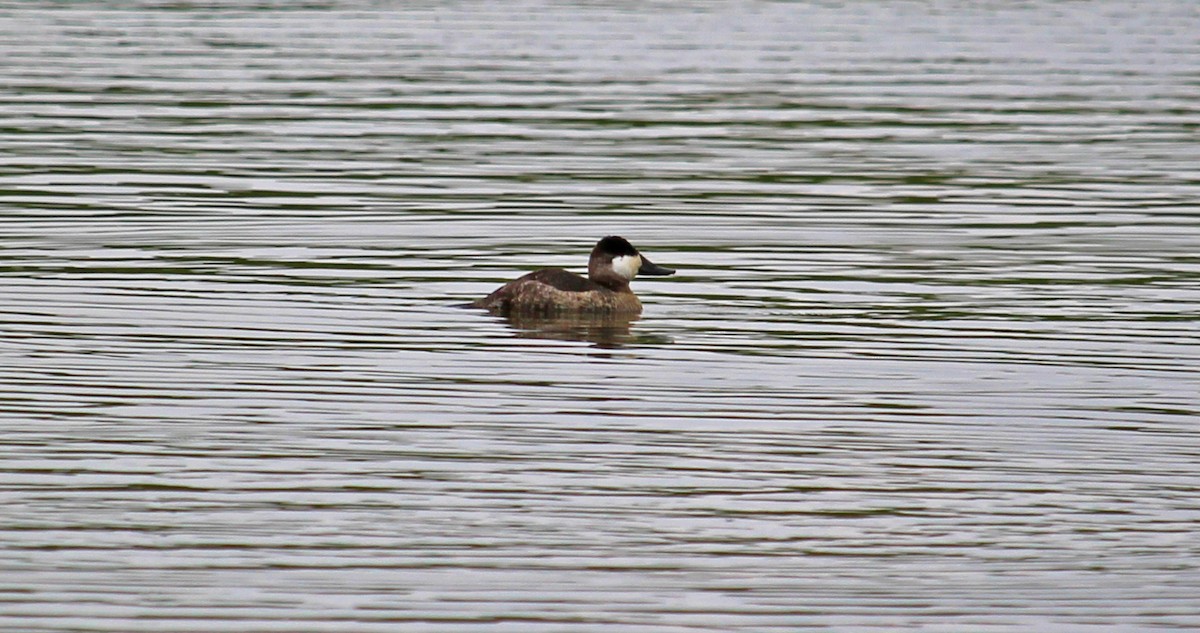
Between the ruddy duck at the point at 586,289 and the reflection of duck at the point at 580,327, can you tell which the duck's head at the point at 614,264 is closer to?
the ruddy duck at the point at 586,289

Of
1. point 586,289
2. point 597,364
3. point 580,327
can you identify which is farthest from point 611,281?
point 597,364

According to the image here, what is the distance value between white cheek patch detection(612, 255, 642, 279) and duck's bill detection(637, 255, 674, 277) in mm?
116

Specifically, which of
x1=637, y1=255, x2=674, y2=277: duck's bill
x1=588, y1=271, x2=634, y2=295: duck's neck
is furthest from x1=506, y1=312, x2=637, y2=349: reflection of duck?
x1=637, y1=255, x2=674, y2=277: duck's bill

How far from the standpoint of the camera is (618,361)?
14.3 m

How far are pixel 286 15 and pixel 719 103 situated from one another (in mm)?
15600

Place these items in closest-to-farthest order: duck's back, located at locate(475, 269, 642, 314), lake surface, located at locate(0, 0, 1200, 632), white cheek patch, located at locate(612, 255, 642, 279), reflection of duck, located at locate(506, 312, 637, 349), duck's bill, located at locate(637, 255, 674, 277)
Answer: lake surface, located at locate(0, 0, 1200, 632) → reflection of duck, located at locate(506, 312, 637, 349) → duck's back, located at locate(475, 269, 642, 314) → white cheek patch, located at locate(612, 255, 642, 279) → duck's bill, located at locate(637, 255, 674, 277)

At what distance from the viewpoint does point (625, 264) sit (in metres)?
16.5

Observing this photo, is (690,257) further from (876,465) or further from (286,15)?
(286,15)

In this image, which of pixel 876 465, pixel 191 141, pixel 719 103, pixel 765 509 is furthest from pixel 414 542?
pixel 719 103

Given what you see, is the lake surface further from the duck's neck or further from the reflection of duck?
the duck's neck

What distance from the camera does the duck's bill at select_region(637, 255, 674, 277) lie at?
16750 mm

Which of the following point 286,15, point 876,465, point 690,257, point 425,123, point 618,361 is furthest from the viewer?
point 286,15

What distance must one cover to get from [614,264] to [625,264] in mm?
75

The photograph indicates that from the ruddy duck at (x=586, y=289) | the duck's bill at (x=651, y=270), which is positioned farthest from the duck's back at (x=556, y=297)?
the duck's bill at (x=651, y=270)
